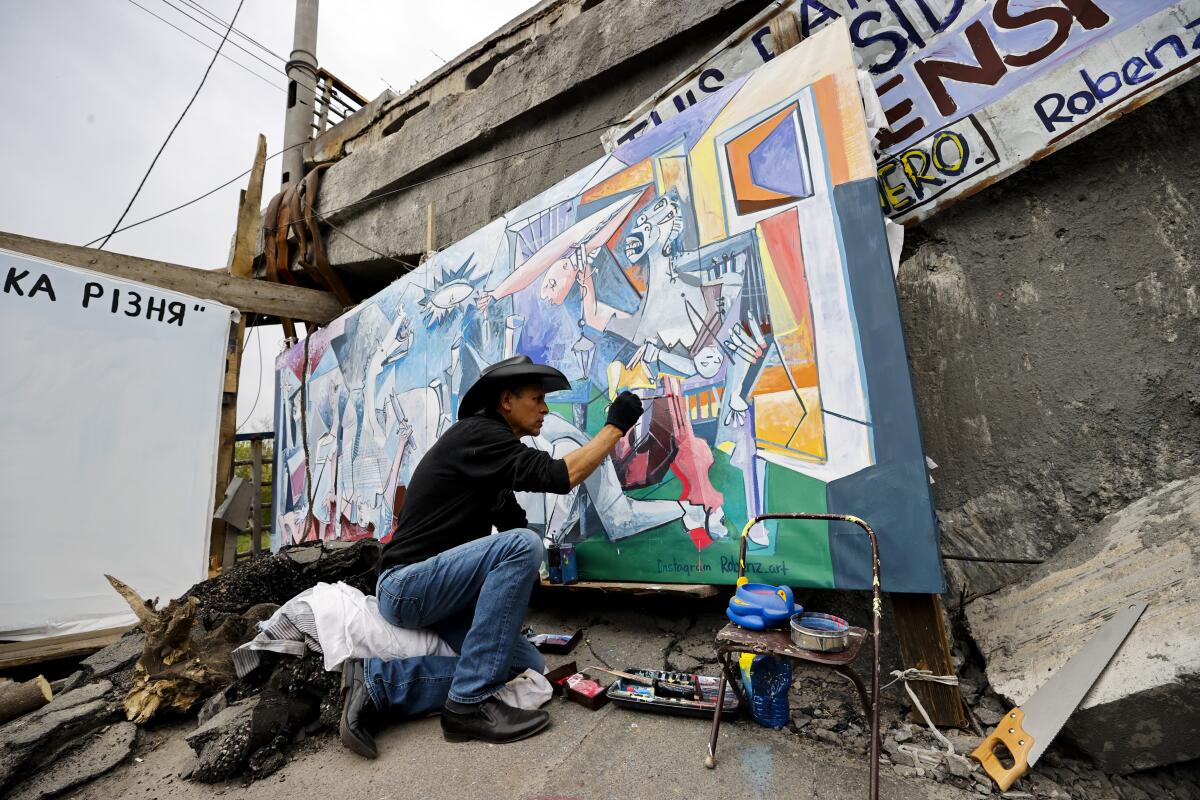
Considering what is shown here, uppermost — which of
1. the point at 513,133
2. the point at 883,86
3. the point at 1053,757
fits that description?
the point at 513,133

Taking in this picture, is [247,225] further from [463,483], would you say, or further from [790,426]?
[790,426]

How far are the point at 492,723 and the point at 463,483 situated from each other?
88 cm

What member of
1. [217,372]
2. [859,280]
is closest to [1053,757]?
[859,280]

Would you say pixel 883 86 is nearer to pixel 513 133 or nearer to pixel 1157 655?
pixel 1157 655

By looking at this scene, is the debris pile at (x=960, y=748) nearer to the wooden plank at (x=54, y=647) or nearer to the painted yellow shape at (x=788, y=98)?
the painted yellow shape at (x=788, y=98)

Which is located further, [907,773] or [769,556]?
[769,556]

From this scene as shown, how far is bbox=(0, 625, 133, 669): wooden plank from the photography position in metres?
3.71

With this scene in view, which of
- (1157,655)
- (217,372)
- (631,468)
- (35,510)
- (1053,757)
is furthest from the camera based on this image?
(217,372)

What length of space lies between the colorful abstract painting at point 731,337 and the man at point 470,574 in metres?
0.58

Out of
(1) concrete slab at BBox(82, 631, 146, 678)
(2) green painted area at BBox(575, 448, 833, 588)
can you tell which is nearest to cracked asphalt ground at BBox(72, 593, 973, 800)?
(2) green painted area at BBox(575, 448, 833, 588)

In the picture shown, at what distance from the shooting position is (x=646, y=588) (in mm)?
2512

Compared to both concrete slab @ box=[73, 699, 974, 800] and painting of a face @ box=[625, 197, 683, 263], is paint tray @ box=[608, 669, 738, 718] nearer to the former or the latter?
concrete slab @ box=[73, 699, 974, 800]

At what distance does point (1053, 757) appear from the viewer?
1589 mm

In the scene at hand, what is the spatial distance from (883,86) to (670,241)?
1170mm
